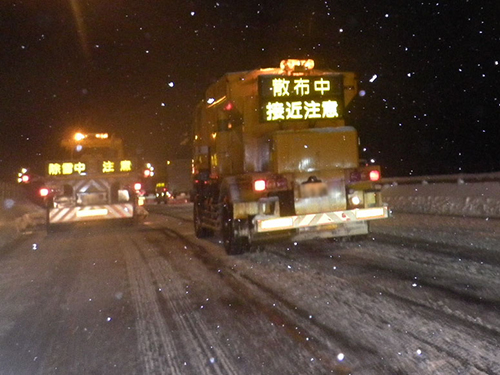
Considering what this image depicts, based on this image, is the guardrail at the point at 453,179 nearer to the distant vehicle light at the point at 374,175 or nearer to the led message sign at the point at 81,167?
the distant vehicle light at the point at 374,175

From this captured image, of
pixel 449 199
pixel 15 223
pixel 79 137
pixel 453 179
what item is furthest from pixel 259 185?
pixel 15 223

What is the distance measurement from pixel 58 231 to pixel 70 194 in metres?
1.57

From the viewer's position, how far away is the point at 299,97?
12688 mm

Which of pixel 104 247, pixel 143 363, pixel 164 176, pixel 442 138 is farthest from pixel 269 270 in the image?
pixel 442 138

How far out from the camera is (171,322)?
288 inches

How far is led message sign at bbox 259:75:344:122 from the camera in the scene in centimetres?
1255

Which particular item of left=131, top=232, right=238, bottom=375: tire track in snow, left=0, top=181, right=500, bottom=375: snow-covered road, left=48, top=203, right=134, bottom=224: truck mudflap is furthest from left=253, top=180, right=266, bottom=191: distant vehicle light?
left=48, top=203, right=134, bottom=224: truck mudflap

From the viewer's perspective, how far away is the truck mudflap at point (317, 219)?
11.7m

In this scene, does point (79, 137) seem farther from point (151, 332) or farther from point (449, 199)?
point (151, 332)

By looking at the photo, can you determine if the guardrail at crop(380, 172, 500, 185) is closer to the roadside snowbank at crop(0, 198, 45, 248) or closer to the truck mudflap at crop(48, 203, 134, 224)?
the truck mudflap at crop(48, 203, 134, 224)

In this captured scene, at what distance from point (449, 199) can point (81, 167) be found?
12.4 meters

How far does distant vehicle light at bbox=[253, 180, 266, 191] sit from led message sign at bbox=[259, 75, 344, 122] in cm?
163

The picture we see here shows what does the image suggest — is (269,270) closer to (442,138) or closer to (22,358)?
(22,358)

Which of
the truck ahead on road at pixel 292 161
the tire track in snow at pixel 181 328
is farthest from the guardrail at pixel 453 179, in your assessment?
the tire track in snow at pixel 181 328
